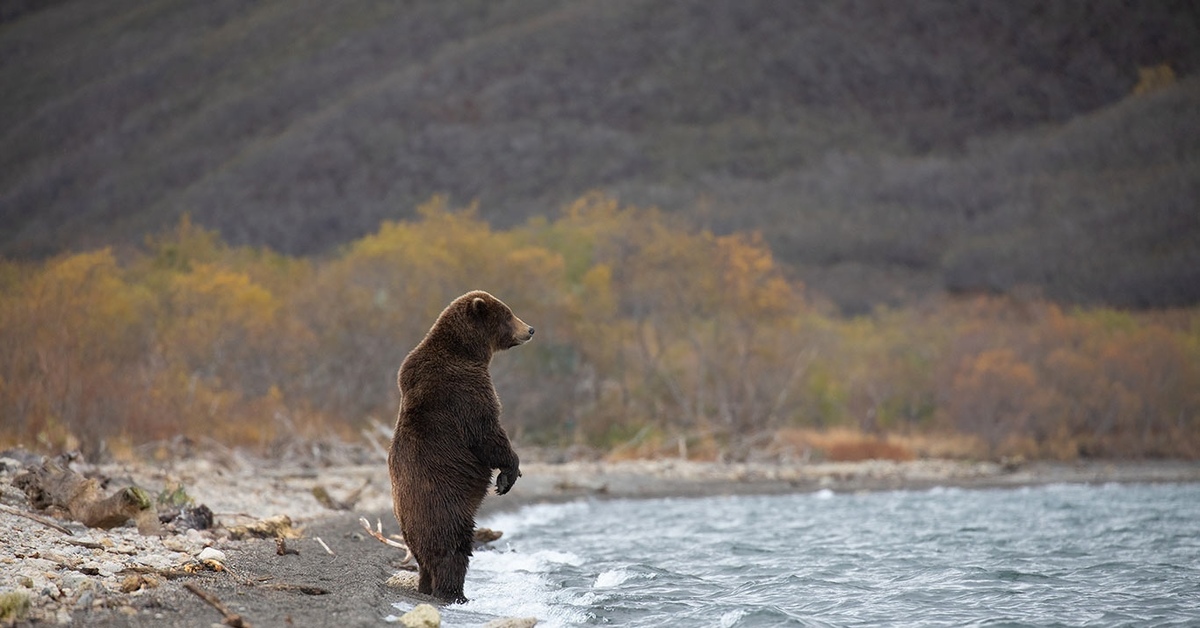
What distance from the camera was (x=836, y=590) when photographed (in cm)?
1070

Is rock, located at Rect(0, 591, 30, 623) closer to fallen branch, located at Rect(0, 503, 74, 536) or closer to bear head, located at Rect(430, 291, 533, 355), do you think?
fallen branch, located at Rect(0, 503, 74, 536)

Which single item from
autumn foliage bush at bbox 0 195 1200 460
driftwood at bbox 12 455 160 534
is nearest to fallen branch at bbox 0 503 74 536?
driftwood at bbox 12 455 160 534

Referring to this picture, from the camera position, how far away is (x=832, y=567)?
490 inches

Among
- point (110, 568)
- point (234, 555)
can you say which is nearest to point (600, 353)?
point (234, 555)

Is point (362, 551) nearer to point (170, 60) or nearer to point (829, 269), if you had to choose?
point (829, 269)

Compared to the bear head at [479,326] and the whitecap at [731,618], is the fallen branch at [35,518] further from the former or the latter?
the whitecap at [731,618]

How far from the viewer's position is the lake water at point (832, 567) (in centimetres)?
924

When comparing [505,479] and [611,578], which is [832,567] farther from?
[505,479]

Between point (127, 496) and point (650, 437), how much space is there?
27.3 metres

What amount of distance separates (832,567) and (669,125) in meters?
132

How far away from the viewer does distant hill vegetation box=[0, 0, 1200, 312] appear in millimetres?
92250

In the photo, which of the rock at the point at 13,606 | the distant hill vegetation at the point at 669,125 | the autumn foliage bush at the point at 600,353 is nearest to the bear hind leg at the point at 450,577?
the rock at the point at 13,606

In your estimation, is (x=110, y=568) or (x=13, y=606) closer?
(x=13, y=606)

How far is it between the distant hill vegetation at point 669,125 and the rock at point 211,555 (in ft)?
169
